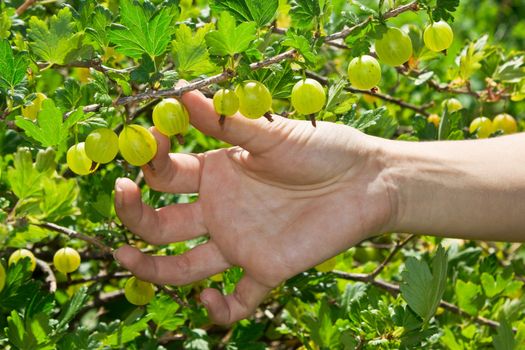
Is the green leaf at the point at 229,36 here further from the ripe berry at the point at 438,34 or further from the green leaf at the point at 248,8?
the ripe berry at the point at 438,34

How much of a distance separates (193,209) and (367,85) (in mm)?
554

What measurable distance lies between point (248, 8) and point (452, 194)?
66cm

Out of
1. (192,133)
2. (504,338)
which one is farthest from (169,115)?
(192,133)

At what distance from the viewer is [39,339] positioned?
4.43 feet

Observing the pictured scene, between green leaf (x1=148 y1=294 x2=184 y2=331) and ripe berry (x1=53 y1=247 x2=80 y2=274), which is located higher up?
ripe berry (x1=53 y1=247 x2=80 y2=274)

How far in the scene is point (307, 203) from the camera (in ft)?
5.00

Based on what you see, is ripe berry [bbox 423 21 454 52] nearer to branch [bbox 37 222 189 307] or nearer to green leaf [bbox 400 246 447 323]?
green leaf [bbox 400 246 447 323]

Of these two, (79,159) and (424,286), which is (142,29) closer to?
(79,159)

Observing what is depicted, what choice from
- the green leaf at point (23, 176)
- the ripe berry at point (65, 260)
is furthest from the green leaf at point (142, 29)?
the ripe berry at point (65, 260)

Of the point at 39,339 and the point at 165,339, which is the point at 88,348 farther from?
the point at 165,339

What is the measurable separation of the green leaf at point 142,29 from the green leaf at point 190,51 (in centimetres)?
4

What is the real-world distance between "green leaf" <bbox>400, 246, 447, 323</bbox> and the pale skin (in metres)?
0.17

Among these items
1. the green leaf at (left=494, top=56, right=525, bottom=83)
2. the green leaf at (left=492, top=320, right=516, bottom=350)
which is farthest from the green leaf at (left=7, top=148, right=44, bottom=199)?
the green leaf at (left=494, top=56, right=525, bottom=83)

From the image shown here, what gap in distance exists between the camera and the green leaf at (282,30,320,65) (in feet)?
3.67
